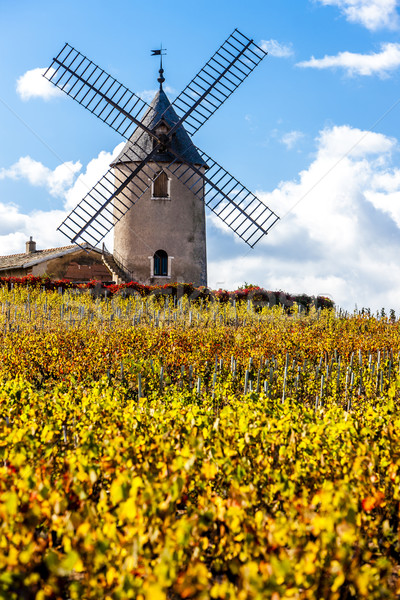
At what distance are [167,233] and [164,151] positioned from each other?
328cm

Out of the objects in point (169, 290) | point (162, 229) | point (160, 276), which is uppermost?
point (162, 229)

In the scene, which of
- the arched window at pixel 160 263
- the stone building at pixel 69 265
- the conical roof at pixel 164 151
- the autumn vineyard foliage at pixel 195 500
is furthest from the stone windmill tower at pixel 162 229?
the autumn vineyard foliage at pixel 195 500

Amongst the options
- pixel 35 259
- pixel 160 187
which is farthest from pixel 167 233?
pixel 35 259

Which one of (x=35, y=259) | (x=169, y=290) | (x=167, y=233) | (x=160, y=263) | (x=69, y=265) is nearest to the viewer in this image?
(x=169, y=290)

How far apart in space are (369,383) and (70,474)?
6.57 meters

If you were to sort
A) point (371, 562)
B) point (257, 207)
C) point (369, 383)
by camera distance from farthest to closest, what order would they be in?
point (257, 207) < point (369, 383) < point (371, 562)

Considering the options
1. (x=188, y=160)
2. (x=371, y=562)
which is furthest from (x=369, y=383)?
(x=188, y=160)

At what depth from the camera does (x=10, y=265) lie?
28938 mm

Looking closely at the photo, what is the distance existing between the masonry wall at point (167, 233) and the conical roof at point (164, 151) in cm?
103

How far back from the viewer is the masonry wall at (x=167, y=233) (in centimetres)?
2338

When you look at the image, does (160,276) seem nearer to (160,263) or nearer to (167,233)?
(160,263)

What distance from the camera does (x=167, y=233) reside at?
76.7 feet

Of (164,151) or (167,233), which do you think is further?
(167,233)

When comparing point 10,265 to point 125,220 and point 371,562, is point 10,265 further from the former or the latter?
point 371,562
